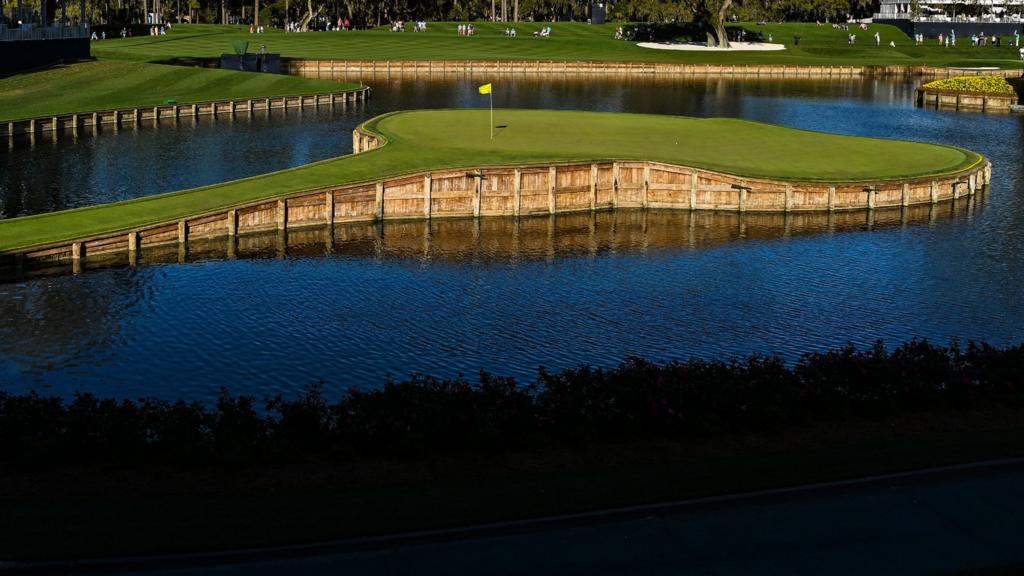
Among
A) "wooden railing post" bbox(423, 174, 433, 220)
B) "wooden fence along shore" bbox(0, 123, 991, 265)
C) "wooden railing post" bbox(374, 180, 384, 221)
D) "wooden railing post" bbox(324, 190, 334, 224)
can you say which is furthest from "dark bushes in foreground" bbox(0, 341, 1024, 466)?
"wooden railing post" bbox(423, 174, 433, 220)

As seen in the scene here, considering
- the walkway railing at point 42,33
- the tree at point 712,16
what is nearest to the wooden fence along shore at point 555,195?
the walkway railing at point 42,33

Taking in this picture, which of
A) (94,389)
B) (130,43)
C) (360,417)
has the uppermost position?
(130,43)

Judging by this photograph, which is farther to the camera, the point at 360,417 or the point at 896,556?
the point at 360,417

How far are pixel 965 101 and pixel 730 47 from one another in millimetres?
61024

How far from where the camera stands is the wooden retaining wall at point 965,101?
126 m

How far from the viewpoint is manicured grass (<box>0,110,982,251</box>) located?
2274 inches

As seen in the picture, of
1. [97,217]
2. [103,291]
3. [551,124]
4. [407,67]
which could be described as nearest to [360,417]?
[103,291]

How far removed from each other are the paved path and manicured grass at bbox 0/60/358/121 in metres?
82.8

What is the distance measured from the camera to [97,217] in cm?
5681

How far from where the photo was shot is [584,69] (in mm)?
163375

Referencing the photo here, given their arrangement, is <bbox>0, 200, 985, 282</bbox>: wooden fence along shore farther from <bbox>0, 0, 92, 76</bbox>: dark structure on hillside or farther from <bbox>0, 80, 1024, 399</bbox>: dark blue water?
<bbox>0, 0, 92, 76</bbox>: dark structure on hillside

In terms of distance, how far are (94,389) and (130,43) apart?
133235mm

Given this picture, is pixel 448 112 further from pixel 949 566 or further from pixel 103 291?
pixel 949 566

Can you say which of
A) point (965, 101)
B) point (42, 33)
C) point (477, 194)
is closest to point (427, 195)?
point (477, 194)
